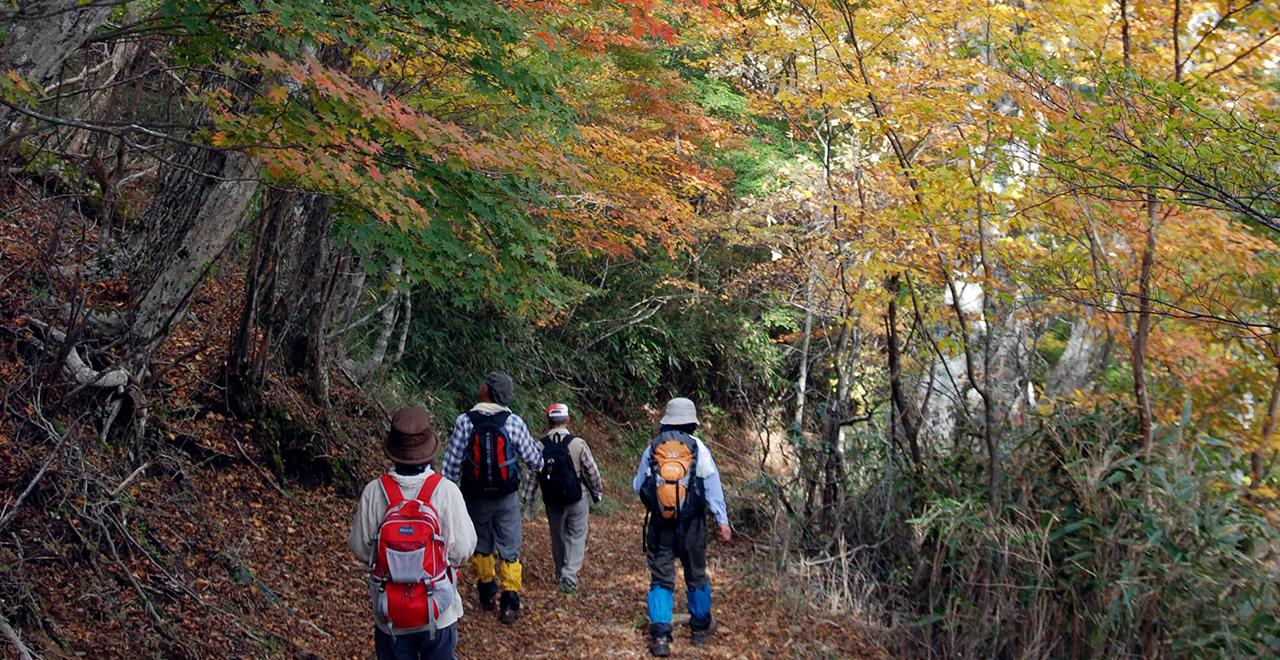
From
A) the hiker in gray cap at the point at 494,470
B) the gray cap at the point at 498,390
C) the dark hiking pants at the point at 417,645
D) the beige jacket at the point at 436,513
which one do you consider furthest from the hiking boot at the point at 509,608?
the beige jacket at the point at 436,513

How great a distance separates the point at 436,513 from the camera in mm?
3787

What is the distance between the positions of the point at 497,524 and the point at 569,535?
0.92 metres

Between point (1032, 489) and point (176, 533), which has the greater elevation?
point (1032, 489)

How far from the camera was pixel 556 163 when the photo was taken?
5.14 metres

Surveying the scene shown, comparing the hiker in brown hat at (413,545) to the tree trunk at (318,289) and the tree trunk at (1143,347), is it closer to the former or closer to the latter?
the tree trunk at (318,289)

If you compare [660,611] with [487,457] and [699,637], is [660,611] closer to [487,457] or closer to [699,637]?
[699,637]

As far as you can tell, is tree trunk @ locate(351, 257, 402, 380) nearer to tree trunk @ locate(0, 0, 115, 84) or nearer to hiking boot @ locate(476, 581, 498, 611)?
hiking boot @ locate(476, 581, 498, 611)

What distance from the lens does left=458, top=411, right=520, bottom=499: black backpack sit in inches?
236

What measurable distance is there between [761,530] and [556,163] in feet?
17.8

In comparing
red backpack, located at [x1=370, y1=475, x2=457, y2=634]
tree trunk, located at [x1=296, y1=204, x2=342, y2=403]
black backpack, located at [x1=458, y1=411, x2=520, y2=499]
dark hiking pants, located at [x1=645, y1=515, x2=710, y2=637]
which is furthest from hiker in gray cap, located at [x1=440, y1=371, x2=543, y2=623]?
tree trunk, located at [x1=296, y1=204, x2=342, y2=403]

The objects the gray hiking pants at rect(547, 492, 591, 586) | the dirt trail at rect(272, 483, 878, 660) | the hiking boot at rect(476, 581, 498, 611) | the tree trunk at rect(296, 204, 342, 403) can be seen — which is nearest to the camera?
the dirt trail at rect(272, 483, 878, 660)

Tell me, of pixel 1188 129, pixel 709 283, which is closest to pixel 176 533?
pixel 1188 129

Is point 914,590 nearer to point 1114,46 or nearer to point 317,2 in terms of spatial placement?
point 1114,46

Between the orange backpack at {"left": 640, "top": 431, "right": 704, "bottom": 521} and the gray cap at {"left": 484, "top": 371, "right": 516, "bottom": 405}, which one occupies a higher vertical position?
the gray cap at {"left": 484, "top": 371, "right": 516, "bottom": 405}
